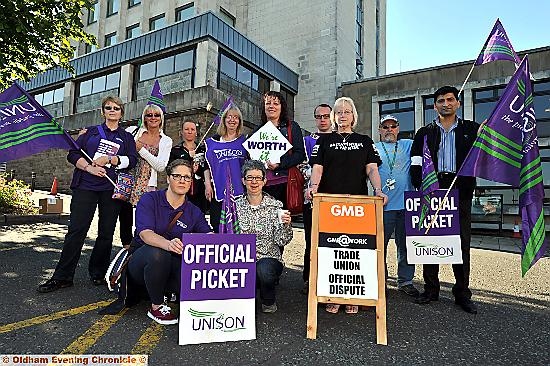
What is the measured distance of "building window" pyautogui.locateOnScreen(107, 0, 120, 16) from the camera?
2962 centimetres

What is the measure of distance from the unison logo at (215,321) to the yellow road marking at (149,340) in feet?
1.05

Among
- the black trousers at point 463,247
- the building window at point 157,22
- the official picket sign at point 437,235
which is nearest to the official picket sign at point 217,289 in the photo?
the official picket sign at point 437,235

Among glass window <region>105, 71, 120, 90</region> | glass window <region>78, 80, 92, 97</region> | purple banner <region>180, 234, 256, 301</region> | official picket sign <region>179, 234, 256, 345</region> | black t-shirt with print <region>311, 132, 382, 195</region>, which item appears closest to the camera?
official picket sign <region>179, 234, 256, 345</region>

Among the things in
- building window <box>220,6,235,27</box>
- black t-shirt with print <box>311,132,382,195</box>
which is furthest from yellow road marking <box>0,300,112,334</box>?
building window <box>220,6,235,27</box>

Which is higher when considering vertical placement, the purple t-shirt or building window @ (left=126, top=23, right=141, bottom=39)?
building window @ (left=126, top=23, right=141, bottom=39)

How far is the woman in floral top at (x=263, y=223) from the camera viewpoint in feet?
12.5

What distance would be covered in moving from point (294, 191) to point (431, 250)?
1.59m

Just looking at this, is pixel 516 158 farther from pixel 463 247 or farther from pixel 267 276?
pixel 267 276

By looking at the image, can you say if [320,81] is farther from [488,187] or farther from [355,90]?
[488,187]

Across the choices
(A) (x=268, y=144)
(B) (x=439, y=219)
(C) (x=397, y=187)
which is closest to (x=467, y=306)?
(B) (x=439, y=219)

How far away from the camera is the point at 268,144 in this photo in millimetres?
4480

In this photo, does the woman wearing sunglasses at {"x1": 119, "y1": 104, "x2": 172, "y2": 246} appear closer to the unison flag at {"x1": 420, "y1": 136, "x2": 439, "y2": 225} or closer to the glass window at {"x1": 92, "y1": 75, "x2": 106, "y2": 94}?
the unison flag at {"x1": 420, "y1": 136, "x2": 439, "y2": 225}

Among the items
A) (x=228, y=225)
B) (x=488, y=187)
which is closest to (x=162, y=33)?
(x=488, y=187)

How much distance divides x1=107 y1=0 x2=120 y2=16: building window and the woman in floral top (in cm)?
3100
